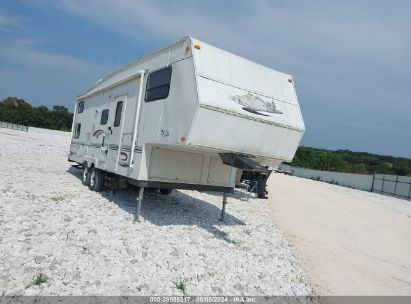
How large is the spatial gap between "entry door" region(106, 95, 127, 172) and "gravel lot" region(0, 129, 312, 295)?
1.07m

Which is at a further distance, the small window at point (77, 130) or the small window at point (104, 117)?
the small window at point (77, 130)

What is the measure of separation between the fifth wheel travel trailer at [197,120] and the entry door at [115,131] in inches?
1.0

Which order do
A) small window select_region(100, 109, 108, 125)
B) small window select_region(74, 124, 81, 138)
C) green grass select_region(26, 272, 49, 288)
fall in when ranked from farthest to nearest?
small window select_region(74, 124, 81, 138) → small window select_region(100, 109, 108, 125) → green grass select_region(26, 272, 49, 288)

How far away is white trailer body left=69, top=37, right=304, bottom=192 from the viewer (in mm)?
7027

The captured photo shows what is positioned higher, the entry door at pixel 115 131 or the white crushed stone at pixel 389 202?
the entry door at pixel 115 131

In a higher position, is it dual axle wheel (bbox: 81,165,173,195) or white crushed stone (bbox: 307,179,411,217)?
dual axle wheel (bbox: 81,165,173,195)

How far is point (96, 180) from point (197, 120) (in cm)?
530

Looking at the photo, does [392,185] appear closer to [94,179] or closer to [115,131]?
[94,179]

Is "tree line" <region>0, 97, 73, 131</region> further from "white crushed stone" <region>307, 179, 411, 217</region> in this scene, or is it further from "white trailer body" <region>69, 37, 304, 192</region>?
"white trailer body" <region>69, 37, 304, 192</region>

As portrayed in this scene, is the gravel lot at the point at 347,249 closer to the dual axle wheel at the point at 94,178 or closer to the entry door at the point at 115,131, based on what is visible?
the entry door at the point at 115,131

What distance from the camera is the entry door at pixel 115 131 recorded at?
9484 millimetres

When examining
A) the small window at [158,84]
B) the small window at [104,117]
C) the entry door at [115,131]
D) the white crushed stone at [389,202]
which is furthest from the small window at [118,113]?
the white crushed stone at [389,202]

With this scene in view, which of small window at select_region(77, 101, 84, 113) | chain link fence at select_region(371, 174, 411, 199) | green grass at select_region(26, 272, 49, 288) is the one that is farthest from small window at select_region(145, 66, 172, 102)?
chain link fence at select_region(371, 174, 411, 199)

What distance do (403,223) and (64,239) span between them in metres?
15.5
